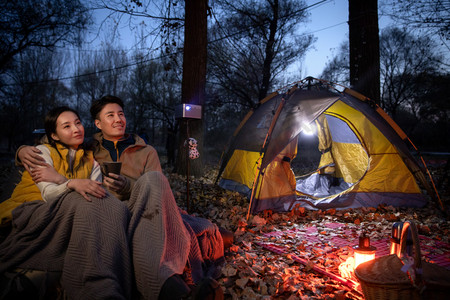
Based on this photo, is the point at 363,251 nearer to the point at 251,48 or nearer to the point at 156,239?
the point at 156,239

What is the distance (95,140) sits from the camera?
7.84ft

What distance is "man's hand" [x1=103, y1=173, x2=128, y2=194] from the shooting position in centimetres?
194

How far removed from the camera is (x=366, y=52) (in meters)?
A: 5.73

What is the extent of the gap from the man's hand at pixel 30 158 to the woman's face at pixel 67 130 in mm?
182

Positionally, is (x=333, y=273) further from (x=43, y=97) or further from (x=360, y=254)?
(x=43, y=97)

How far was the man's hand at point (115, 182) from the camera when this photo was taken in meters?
1.94

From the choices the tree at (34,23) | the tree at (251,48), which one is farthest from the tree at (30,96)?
the tree at (251,48)

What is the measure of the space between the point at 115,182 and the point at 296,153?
11.8 feet

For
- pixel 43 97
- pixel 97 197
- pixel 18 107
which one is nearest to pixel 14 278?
pixel 97 197

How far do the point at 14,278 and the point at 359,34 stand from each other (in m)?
6.62

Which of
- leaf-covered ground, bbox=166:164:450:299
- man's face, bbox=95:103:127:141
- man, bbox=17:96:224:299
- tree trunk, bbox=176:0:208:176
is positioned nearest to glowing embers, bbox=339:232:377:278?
leaf-covered ground, bbox=166:164:450:299

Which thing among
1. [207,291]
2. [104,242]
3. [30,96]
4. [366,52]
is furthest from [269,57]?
[30,96]

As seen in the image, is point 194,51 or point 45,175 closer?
point 45,175

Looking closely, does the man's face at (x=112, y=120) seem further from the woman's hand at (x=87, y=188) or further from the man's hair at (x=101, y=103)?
the woman's hand at (x=87, y=188)
